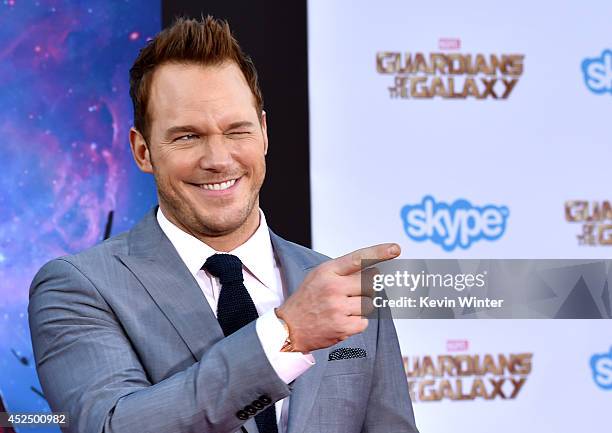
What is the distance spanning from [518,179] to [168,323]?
2016 mm

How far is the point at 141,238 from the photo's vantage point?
7.09ft

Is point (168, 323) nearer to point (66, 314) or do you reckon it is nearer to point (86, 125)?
point (66, 314)

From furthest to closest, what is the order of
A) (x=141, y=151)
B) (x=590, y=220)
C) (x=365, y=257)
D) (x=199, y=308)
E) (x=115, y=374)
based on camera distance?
(x=590, y=220) < (x=141, y=151) < (x=199, y=308) < (x=115, y=374) < (x=365, y=257)

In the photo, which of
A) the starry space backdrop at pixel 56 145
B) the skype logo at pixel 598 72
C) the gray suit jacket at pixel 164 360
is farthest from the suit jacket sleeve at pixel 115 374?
the skype logo at pixel 598 72

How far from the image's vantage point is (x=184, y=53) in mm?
2129

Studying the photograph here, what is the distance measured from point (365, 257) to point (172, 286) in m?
0.58

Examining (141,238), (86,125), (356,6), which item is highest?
(356,6)

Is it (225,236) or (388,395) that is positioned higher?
(225,236)

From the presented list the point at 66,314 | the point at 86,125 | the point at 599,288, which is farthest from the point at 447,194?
the point at 66,314

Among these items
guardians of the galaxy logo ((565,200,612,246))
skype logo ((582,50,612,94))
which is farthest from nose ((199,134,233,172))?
skype logo ((582,50,612,94))

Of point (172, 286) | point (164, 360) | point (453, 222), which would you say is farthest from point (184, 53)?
point (453, 222)

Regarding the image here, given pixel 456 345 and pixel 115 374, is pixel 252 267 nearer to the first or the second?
pixel 115 374

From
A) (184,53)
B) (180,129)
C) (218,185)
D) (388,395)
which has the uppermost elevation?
(184,53)

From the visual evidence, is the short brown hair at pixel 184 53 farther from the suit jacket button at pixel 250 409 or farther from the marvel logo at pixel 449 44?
the marvel logo at pixel 449 44
